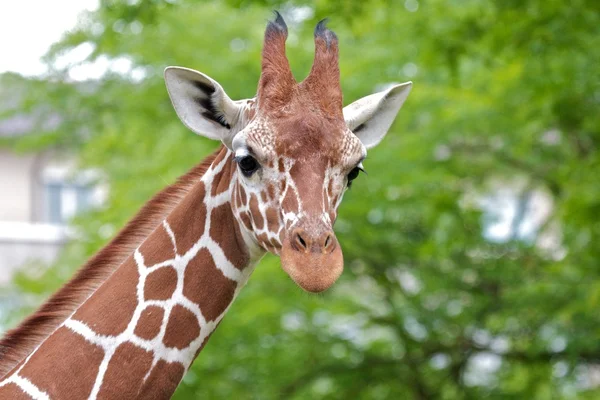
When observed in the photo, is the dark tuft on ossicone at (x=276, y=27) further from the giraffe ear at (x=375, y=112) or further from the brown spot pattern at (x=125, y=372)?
the brown spot pattern at (x=125, y=372)

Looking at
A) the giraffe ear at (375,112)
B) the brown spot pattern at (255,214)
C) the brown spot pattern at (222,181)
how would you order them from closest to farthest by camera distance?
1. the brown spot pattern at (255,214)
2. the brown spot pattern at (222,181)
3. the giraffe ear at (375,112)

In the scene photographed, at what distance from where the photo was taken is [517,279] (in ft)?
38.0

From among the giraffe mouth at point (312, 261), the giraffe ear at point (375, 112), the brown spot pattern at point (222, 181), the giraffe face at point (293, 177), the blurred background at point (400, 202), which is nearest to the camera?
the giraffe mouth at point (312, 261)

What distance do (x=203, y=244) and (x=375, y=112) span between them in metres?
1.15

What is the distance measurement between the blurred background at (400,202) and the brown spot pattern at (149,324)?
17.9 ft

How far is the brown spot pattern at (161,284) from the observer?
4.44m

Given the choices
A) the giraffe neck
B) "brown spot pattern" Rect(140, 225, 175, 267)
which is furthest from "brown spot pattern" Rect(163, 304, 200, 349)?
"brown spot pattern" Rect(140, 225, 175, 267)

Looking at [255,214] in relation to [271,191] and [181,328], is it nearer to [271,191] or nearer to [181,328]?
[271,191]

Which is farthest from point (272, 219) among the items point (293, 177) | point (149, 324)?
point (149, 324)

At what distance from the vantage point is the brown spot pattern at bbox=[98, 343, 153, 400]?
167 inches

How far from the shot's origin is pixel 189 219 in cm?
459

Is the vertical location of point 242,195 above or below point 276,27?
below

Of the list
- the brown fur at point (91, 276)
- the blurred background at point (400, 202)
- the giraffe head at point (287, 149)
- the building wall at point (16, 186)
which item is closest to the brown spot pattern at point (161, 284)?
the brown fur at point (91, 276)

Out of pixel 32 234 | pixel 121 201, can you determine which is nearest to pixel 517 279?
pixel 121 201
